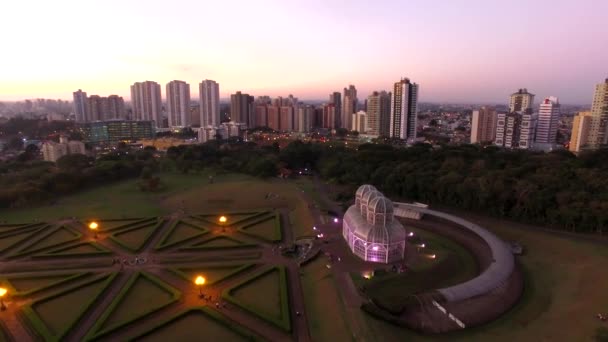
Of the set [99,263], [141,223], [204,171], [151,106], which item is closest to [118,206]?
[141,223]

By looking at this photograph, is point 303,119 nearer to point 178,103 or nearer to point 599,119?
point 178,103

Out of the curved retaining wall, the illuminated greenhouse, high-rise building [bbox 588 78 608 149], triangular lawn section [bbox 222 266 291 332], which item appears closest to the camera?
triangular lawn section [bbox 222 266 291 332]

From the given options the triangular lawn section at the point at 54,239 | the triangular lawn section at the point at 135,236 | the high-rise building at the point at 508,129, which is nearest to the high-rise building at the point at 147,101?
the triangular lawn section at the point at 54,239

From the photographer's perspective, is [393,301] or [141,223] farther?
[141,223]

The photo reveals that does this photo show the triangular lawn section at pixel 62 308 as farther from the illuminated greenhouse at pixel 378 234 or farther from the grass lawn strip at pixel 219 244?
the illuminated greenhouse at pixel 378 234

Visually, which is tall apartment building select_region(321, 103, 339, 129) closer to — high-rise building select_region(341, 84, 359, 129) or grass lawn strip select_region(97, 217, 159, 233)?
high-rise building select_region(341, 84, 359, 129)

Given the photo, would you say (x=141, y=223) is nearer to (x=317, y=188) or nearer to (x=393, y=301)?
(x=317, y=188)

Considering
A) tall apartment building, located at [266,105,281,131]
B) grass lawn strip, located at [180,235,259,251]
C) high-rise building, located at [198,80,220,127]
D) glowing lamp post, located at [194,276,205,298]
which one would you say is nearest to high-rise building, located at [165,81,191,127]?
high-rise building, located at [198,80,220,127]
